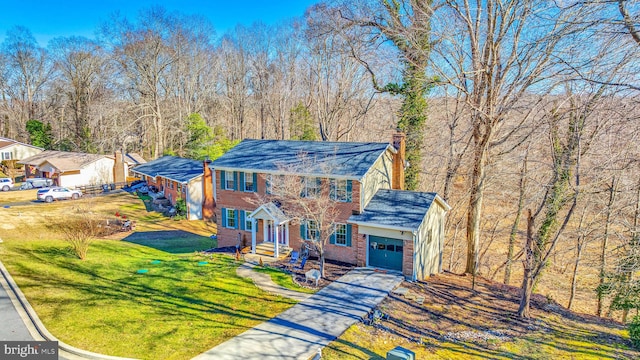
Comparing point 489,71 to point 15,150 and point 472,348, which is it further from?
point 15,150

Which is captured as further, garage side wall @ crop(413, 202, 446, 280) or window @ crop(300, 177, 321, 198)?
window @ crop(300, 177, 321, 198)

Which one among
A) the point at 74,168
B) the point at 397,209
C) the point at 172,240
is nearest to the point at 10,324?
the point at 172,240

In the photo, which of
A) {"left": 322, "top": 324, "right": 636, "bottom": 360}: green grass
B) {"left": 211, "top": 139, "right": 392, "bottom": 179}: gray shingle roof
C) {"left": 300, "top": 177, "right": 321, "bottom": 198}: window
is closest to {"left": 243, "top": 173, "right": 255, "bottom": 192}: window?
{"left": 211, "top": 139, "right": 392, "bottom": 179}: gray shingle roof

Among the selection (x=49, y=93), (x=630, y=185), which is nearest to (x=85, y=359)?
(x=630, y=185)

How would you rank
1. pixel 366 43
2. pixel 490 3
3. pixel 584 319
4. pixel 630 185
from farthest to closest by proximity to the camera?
1. pixel 366 43
2. pixel 490 3
3. pixel 584 319
4. pixel 630 185

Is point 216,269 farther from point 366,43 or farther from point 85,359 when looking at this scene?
point 366,43

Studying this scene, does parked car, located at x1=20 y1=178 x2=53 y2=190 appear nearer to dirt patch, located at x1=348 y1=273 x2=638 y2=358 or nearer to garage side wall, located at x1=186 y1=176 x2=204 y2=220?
garage side wall, located at x1=186 y1=176 x2=204 y2=220

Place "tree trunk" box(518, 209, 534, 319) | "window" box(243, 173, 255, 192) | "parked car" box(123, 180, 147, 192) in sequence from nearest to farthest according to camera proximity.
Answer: "tree trunk" box(518, 209, 534, 319)
"window" box(243, 173, 255, 192)
"parked car" box(123, 180, 147, 192)

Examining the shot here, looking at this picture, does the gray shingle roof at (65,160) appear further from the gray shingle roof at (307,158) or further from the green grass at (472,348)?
the green grass at (472,348)
